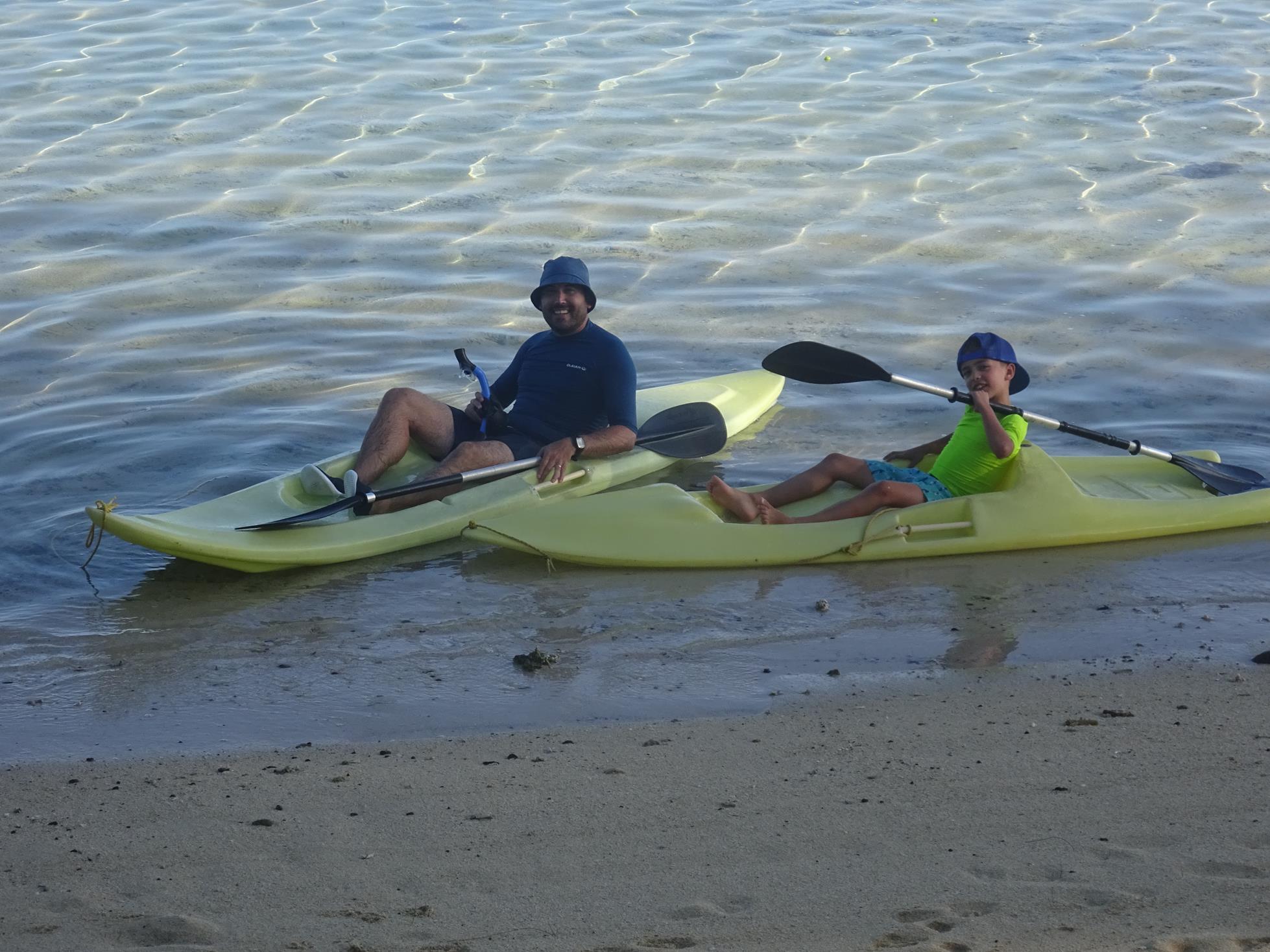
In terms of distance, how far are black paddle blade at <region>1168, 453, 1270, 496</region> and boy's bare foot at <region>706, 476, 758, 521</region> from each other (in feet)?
5.78

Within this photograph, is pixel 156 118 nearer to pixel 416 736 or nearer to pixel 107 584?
pixel 107 584

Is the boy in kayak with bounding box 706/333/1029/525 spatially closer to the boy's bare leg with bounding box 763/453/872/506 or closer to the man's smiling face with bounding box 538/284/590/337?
the boy's bare leg with bounding box 763/453/872/506

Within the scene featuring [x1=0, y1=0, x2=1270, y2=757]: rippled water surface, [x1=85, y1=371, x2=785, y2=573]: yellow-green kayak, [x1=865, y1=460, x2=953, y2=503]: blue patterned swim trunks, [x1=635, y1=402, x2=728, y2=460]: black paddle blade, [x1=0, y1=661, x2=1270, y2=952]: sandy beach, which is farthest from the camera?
[x1=635, y1=402, x2=728, y2=460]: black paddle blade

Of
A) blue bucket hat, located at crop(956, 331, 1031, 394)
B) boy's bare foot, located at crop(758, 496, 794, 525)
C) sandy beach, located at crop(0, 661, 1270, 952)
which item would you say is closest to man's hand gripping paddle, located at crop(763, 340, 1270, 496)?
blue bucket hat, located at crop(956, 331, 1031, 394)

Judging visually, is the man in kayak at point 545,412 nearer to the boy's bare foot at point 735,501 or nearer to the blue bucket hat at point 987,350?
the boy's bare foot at point 735,501

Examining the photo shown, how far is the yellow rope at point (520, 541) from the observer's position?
550 centimetres

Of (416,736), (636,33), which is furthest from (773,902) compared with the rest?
(636,33)

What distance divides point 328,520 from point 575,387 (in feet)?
4.02

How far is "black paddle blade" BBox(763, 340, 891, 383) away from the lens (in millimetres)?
6301

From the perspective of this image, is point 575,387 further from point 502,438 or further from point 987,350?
point 987,350

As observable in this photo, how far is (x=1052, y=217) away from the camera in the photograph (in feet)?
33.0

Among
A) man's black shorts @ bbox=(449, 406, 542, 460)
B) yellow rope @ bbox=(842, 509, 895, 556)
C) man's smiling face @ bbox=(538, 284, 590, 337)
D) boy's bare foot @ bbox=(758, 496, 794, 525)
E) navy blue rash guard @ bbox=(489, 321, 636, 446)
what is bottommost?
yellow rope @ bbox=(842, 509, 895, 556)

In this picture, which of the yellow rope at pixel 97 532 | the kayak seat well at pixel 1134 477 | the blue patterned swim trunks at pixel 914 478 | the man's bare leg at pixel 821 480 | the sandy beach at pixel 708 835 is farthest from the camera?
the kayak seat well at pixel 1134 477

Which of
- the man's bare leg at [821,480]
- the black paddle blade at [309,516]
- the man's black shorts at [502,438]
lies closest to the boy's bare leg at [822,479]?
the man's bare leg at [821,480]
